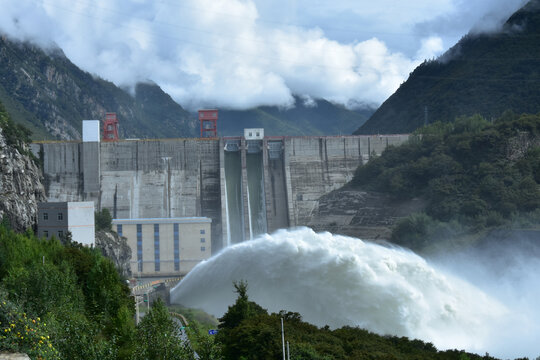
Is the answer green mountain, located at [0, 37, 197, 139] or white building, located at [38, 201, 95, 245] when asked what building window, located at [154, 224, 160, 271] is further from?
green mountain, located at [0, 37, 197, 139]

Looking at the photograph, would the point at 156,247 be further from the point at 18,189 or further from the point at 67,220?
the point at 67,220

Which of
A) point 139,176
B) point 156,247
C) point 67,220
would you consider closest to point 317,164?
point 139,176

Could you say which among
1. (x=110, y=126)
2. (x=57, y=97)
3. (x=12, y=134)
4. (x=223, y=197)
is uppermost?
(x=57, y=97)

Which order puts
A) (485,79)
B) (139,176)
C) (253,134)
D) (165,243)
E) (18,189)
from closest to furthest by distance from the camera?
(18,189) < (165,243) < (139,176) < (253,134) < (485,79)

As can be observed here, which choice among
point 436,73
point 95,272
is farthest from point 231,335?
point 436,73

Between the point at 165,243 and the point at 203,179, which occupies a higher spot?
the point at 203,179

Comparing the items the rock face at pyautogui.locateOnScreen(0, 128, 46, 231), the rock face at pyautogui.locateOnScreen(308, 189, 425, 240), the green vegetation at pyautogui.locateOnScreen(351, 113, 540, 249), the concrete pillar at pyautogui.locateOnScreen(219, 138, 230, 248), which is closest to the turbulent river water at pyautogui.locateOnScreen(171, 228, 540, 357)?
the rock face at pyautogui.locateOnScreen(0, 128, 46, 231)

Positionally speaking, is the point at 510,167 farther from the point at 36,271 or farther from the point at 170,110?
the point at 170,110

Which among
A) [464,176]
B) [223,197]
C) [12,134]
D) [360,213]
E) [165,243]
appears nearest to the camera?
[12,134]
